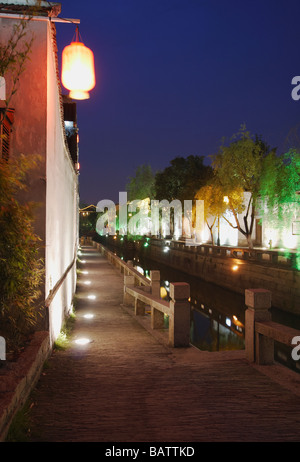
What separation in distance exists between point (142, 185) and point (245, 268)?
33.2 metres

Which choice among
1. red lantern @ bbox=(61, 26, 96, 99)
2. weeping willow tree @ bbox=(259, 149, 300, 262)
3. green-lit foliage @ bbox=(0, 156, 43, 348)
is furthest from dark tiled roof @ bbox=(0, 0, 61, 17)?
weeping willow tree @ bbox=(259, 149, 300, 262)

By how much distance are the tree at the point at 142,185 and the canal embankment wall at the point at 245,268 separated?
16715 millimetres

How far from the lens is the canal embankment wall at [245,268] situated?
635 inches

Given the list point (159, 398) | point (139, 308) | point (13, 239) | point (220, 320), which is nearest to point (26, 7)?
point (13, 239)

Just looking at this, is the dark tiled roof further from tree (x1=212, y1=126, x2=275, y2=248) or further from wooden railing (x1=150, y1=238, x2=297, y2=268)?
tree (x1=212, y1=126, x2=275, y2=248)

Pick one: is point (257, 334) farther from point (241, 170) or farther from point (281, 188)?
point (241, 170)

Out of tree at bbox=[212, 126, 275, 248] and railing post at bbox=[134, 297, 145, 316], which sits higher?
tree at bbox=[212, 126, 275, 248]

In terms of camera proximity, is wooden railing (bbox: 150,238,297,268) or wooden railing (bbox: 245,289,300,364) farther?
wooden railing (bbox: 150,238,297,268)

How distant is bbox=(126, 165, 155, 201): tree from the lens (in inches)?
2004

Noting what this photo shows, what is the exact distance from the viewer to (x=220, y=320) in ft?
54.4

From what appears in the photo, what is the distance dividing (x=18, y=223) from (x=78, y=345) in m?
3.88

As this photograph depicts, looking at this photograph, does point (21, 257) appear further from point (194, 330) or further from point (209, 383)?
point (194, 330)

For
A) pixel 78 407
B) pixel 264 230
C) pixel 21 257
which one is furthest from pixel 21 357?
pixel 264 230

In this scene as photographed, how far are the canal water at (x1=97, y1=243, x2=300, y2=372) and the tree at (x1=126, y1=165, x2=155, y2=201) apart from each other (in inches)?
1029
